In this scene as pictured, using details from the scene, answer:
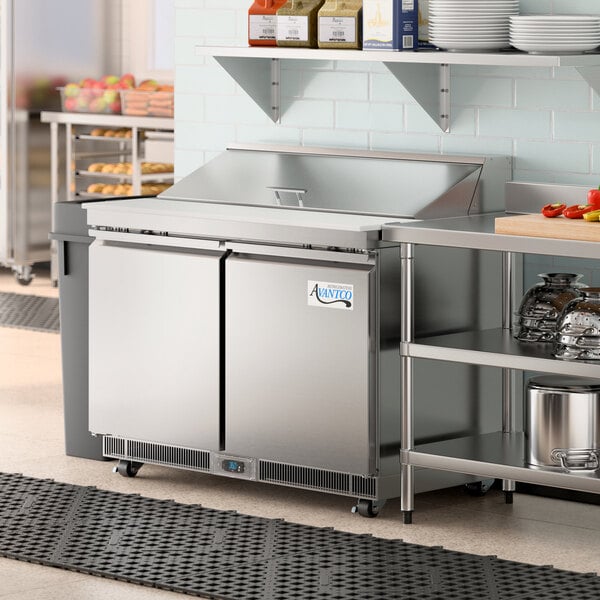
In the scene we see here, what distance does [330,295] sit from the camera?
176 inches

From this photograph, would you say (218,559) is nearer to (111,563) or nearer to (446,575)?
(111,563)

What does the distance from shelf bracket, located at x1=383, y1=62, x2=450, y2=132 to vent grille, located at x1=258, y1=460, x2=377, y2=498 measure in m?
1.18

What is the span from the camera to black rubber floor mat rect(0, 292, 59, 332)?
25.3 feet

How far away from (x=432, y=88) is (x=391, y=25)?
1.09 ft

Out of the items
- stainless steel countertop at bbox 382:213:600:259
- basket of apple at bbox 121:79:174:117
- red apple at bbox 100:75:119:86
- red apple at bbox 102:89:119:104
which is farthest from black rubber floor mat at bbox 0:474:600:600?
red apple at bbox 100:75:119:86

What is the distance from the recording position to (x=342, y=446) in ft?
14.9

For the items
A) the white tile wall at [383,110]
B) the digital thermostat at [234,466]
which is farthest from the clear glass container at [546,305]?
the digital thermostat at [234,466]

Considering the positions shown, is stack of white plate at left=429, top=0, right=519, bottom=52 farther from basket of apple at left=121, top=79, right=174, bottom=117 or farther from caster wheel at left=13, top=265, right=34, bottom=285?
caster wheel at left=13, top=265, right=34, bottom=285

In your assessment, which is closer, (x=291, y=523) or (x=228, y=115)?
(x=291, y=523)

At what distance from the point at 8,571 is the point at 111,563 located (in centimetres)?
26

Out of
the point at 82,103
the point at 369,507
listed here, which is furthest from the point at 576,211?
the point at 82,103

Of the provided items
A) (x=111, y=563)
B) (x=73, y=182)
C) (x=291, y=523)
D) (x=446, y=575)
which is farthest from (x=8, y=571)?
(x=73, y=182)

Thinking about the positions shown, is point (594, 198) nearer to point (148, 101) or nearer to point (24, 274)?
point (148, 101)

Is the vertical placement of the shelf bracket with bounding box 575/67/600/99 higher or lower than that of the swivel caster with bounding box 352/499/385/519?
higher
